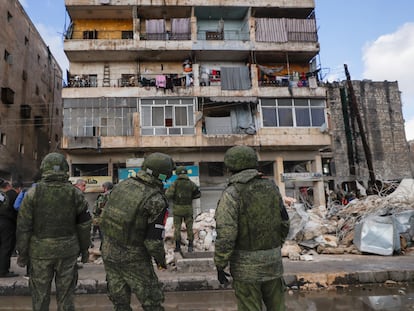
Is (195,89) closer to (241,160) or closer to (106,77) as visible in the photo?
(106,77)

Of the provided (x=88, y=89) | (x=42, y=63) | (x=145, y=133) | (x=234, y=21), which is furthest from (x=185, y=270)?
(x=42, y=63)

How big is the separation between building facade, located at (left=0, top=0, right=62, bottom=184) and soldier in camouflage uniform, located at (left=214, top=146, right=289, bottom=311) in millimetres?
20272

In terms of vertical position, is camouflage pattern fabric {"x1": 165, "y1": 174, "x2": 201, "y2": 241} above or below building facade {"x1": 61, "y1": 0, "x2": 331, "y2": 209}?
below

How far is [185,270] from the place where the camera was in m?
5.61

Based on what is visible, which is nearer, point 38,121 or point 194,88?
point 194,88

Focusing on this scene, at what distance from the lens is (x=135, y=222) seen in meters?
2.76

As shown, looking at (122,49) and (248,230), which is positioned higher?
(122,49)

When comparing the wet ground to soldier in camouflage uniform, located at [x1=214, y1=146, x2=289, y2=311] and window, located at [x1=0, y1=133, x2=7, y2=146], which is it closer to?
soldier in camouflage uniform, located at [x1=214, y1=146, x2=289, y2=311]

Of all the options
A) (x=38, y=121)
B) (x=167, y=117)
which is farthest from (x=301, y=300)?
(x=38, y=121)

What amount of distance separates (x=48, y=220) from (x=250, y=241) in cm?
216

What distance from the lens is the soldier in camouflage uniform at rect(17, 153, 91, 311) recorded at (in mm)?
3150

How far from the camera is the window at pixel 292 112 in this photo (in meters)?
17.2

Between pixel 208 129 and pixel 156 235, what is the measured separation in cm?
1470

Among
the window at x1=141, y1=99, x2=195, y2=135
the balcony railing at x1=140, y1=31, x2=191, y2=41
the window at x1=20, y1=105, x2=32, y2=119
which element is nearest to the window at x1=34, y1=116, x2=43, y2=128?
the window at x1=20, y1=105, x2=32, y2=119
